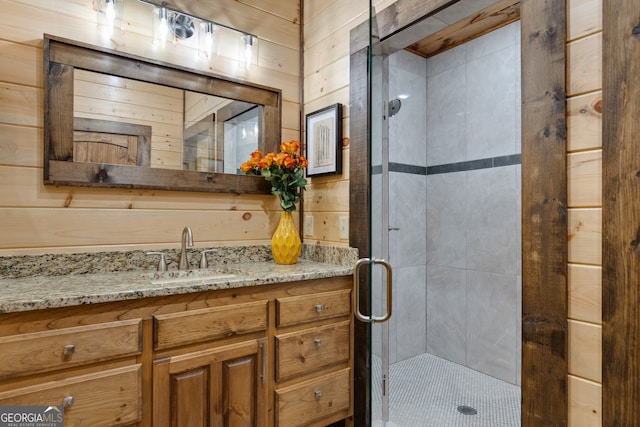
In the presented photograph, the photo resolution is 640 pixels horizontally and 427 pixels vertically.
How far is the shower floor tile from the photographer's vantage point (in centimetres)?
199

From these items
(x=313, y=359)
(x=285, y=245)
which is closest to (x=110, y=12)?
(x=285, y=245)

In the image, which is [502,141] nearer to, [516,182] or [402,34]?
[516,182]

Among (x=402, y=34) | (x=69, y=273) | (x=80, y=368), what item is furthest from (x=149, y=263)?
(x=402, y=34)

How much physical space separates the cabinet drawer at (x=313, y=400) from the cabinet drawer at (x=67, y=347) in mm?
703

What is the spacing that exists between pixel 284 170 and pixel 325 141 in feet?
0.99

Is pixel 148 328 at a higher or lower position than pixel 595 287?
lower

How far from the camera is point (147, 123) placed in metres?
1.84

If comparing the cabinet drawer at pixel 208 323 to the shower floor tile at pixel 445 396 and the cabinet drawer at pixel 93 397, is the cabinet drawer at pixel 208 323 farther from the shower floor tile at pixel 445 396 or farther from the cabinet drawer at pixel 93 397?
the shower floor tile at pixel 445 396

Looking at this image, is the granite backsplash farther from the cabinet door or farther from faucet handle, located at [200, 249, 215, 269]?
the cabinet door

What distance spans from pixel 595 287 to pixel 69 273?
2011 millimetres

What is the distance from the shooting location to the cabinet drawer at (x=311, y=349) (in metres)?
1.66

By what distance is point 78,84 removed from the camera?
1679 millimetres

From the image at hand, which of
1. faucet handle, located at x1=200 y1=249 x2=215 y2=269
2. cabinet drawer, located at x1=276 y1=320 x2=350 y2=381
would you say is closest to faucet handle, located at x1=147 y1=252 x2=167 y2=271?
faucet handle, located at x1=200 y1=249 x2=215 y2=269

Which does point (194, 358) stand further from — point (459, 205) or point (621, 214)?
point (459, 205)
